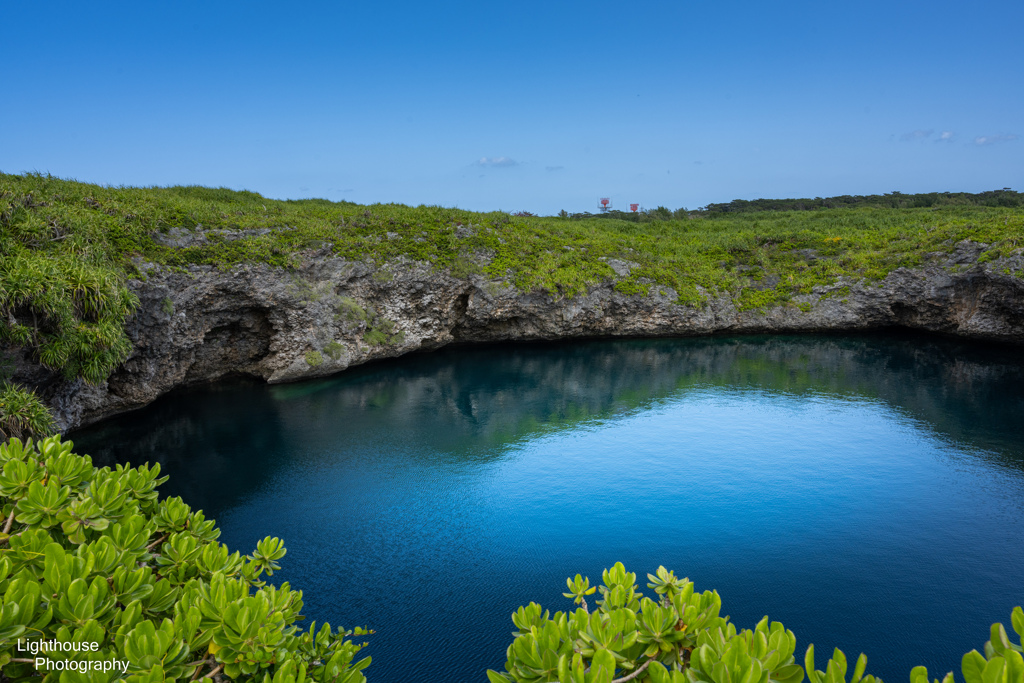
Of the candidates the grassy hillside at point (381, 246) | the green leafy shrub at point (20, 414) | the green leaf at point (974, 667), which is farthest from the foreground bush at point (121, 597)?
the grassy hillside at point (381, 246)

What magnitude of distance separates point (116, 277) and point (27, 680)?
50.8ft

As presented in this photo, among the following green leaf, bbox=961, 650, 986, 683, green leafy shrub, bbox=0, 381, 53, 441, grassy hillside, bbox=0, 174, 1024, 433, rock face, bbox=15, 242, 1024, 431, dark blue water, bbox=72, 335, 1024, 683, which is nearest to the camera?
green leaf, bbox=961, 650, 986, 683

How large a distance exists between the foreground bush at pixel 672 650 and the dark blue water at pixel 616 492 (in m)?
5.50

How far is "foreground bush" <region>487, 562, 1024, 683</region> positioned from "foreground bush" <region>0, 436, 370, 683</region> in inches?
57.5

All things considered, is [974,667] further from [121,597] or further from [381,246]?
[381,246]

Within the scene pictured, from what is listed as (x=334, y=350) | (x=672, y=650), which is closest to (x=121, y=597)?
(x=672, y=650)

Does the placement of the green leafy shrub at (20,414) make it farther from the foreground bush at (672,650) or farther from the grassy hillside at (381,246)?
the foreground bush at (672,650)

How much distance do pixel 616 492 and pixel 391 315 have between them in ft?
49.9

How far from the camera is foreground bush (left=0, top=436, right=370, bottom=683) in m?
3.00

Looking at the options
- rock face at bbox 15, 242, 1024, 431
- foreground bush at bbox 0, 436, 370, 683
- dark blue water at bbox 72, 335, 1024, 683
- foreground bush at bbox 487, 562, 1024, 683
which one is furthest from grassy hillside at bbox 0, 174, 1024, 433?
foreground bush at bbox 487, 562, 1024, 683

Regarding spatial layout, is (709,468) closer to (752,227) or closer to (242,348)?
(242,348)

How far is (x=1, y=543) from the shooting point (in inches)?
155

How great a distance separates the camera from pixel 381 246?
2562 cm

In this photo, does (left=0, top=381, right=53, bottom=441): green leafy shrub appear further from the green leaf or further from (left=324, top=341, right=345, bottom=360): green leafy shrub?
the green leaf
